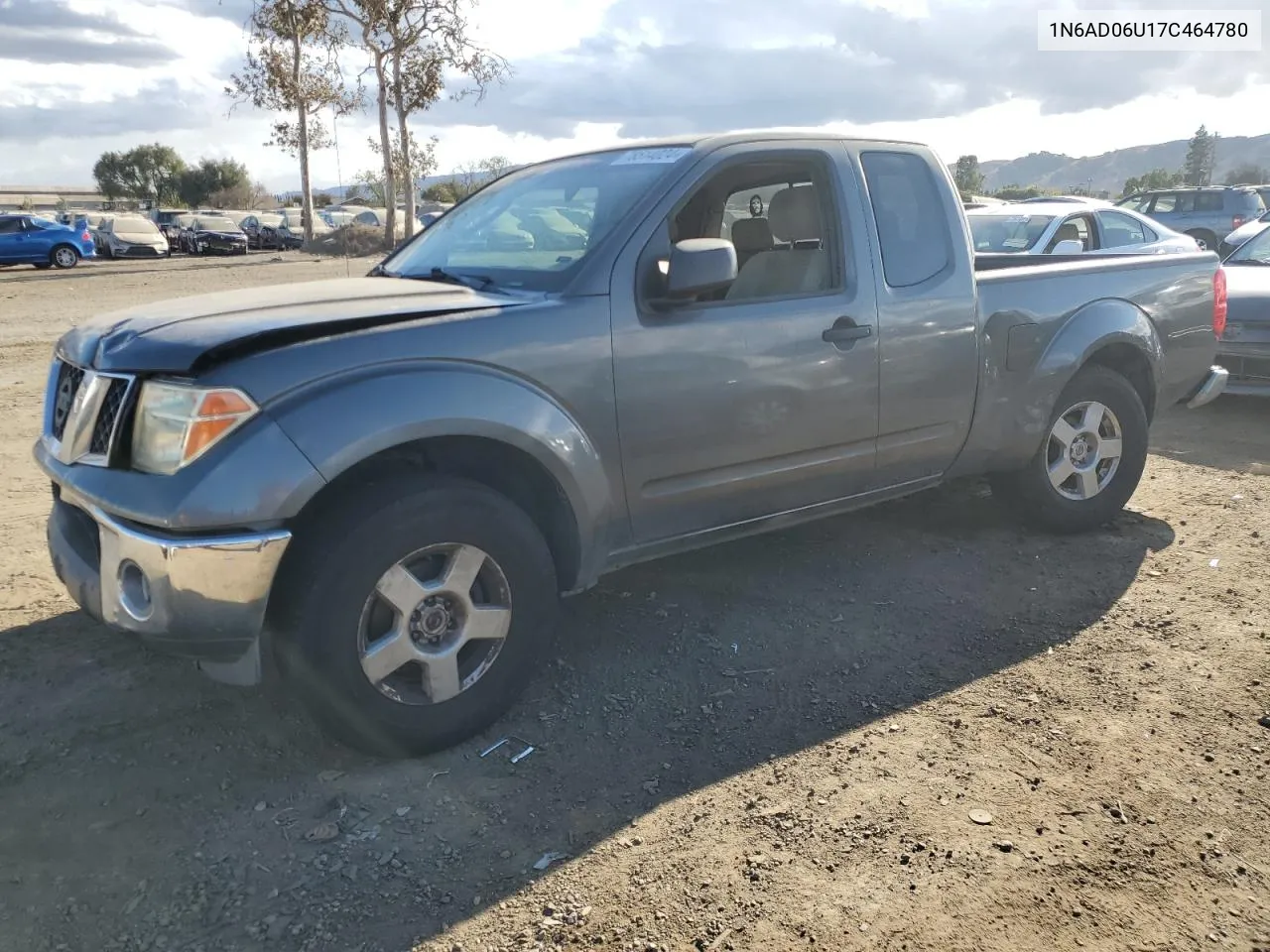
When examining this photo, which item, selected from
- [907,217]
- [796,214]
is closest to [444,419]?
[796,214]

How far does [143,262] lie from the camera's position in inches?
1211

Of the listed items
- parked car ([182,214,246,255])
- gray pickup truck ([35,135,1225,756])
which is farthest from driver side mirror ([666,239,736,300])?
parked car ([182,214,246,255])

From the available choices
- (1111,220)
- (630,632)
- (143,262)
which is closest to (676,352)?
(630,632)

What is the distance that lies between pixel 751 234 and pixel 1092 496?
2.21 meters

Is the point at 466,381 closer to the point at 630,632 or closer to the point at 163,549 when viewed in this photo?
the point at 163,549

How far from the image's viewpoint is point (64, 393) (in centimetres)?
321

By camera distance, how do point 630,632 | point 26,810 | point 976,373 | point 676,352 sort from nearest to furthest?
1. point 26,810
2. point 676,352
3. point 630,632
4. point 976,373

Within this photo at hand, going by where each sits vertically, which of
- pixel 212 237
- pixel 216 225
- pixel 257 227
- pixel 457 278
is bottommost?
pixel 457 278

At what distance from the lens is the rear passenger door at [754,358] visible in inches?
133

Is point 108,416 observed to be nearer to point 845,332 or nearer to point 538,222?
point 538,222

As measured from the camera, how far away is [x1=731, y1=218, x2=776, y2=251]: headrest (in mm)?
4359

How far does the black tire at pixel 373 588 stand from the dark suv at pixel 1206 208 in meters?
20.2

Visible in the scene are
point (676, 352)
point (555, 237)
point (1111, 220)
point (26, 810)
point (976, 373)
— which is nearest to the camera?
point (26, 810)

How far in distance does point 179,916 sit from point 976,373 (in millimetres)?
3589
